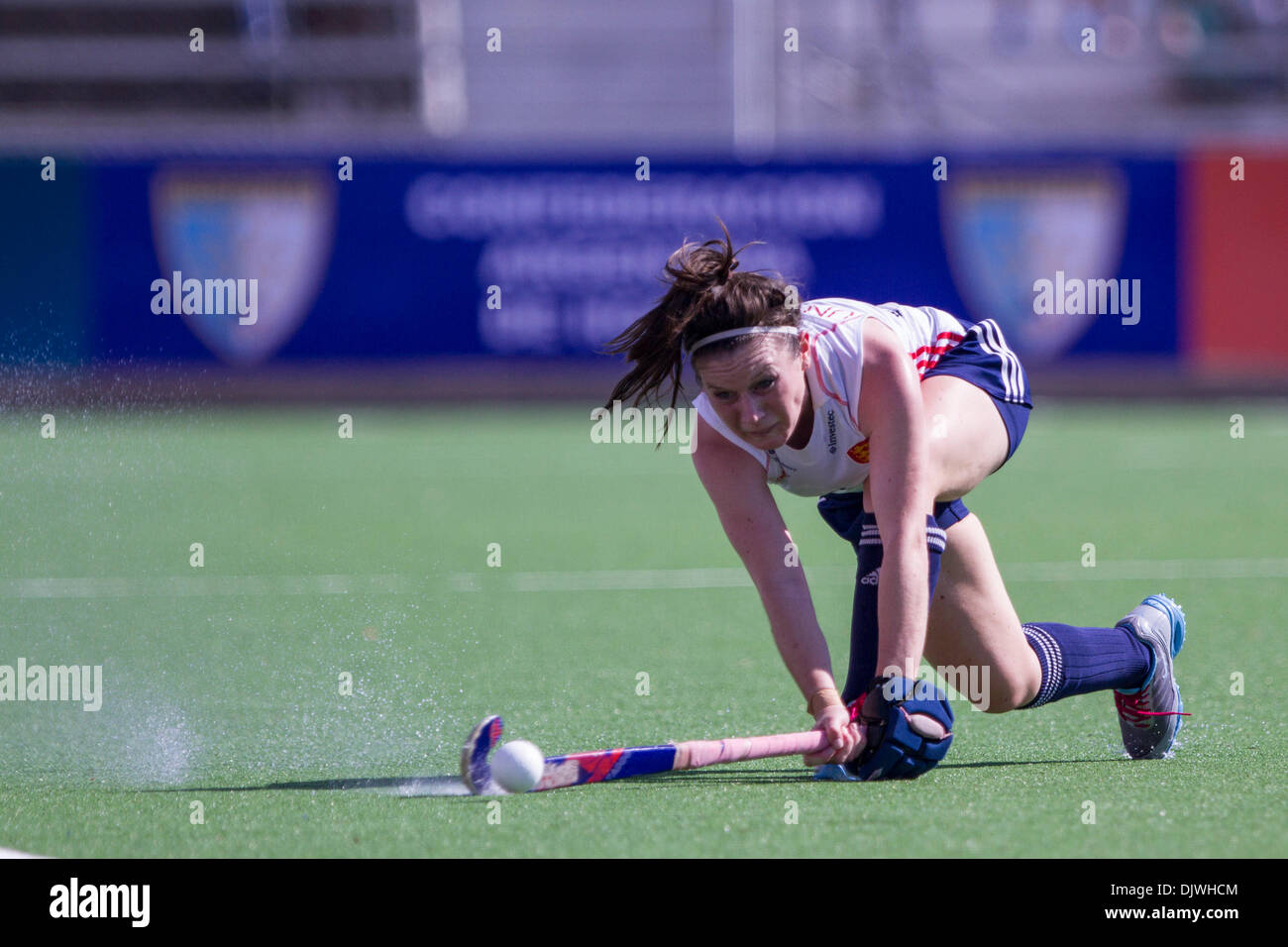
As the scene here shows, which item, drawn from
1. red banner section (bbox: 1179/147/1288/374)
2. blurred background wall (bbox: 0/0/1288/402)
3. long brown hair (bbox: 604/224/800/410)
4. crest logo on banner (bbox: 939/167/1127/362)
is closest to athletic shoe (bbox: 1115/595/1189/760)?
long brown hair (bbox: 604/224/800/410)

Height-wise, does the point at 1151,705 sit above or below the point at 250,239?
below

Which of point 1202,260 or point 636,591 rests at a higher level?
point 1202,260

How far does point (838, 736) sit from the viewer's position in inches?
141

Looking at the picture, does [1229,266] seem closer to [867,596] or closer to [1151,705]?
[1151,705]

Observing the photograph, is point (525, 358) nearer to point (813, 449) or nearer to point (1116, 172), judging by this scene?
point (1116, 172)

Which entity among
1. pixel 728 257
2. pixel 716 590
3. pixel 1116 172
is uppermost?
pixel 1116 172

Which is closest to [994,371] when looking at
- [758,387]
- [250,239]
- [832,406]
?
[832,406]

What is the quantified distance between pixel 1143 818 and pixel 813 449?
1.08m

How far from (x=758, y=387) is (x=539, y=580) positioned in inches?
152

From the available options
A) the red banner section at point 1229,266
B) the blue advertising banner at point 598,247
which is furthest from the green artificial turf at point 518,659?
the red banner section at point 1229,266

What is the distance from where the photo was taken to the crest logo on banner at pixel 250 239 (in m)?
14.8
